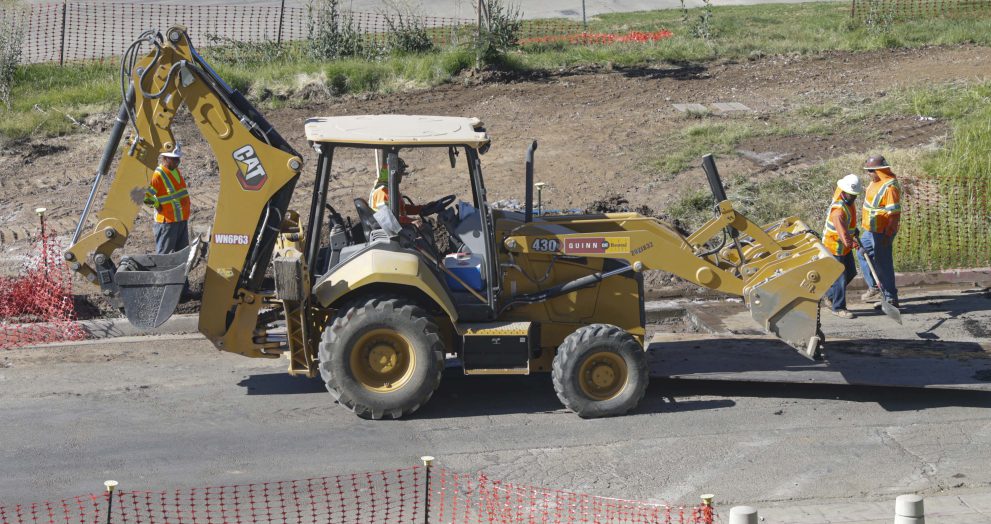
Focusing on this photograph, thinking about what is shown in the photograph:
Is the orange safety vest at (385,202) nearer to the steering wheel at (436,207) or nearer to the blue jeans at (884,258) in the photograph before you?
the steering wheel at (436,207)

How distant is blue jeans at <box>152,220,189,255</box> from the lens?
1219 centimetres

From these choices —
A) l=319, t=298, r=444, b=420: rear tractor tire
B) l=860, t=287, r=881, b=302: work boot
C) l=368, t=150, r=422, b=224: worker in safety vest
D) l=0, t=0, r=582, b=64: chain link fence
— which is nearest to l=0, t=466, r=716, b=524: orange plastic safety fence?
l=319, t=298, r=444, b=420: rear tractor tire

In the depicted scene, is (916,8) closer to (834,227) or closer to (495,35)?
(495,35)

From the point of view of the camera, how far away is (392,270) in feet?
30.1

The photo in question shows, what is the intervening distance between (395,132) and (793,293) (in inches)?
137

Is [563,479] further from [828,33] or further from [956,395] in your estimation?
[828,33]

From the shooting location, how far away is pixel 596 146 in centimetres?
1720

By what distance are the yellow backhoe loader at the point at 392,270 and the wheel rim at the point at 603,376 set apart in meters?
0.01

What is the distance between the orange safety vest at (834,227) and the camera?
12.2m

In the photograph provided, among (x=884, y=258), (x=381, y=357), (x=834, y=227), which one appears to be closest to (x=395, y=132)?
(x=381, y=357)

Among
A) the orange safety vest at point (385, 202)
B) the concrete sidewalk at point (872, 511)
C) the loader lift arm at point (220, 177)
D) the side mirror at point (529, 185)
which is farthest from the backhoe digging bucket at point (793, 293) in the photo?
the loader lift arm at point (220, 177)

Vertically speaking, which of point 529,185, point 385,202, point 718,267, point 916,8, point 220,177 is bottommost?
point 718,267

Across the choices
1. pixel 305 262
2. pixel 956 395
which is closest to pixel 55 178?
pixel 305 262

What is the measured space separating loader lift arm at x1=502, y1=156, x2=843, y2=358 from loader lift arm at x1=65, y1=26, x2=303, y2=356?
6.64ft
